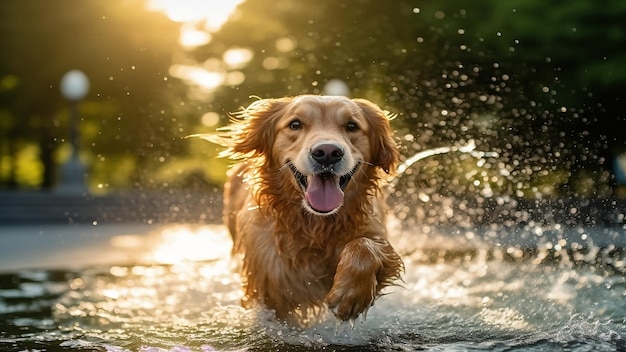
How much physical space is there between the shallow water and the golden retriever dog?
1.13 feet

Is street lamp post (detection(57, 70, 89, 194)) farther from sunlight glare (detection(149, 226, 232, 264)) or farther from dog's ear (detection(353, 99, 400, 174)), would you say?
dog's ear (detection(353, 99, 400, 174))

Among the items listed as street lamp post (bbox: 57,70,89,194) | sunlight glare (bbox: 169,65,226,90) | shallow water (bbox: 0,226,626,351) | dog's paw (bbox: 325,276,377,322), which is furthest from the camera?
sunlight glare (bbox: 169,65,226,90)

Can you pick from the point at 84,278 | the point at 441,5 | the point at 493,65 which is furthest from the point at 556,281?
the point at 441,5

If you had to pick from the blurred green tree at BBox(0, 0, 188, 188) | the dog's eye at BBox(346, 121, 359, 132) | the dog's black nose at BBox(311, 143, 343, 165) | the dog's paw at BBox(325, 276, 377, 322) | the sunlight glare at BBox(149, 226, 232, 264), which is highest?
the blurred green tree at BBox(0, 0, 188, 188)

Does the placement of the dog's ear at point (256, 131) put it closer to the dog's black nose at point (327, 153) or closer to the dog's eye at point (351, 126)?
the dog's eye at point (351, 126)

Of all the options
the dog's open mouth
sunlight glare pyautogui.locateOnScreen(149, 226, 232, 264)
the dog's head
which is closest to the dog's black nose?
the dog's head

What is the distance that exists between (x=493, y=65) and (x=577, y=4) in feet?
7.53

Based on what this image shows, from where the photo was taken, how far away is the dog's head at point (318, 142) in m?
4.86

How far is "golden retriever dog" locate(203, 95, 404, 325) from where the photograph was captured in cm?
481

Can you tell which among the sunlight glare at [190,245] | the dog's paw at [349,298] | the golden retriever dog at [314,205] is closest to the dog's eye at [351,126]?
the golden retriever dog at [314,205]

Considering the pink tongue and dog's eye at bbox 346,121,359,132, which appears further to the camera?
dog's eye at bbox 346,121,359,132

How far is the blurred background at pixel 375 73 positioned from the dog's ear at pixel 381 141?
6332 mm

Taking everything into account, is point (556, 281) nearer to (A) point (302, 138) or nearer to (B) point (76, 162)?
Answer: (A) point (302, 138)

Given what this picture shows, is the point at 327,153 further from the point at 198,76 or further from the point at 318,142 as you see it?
the point at 198,76
